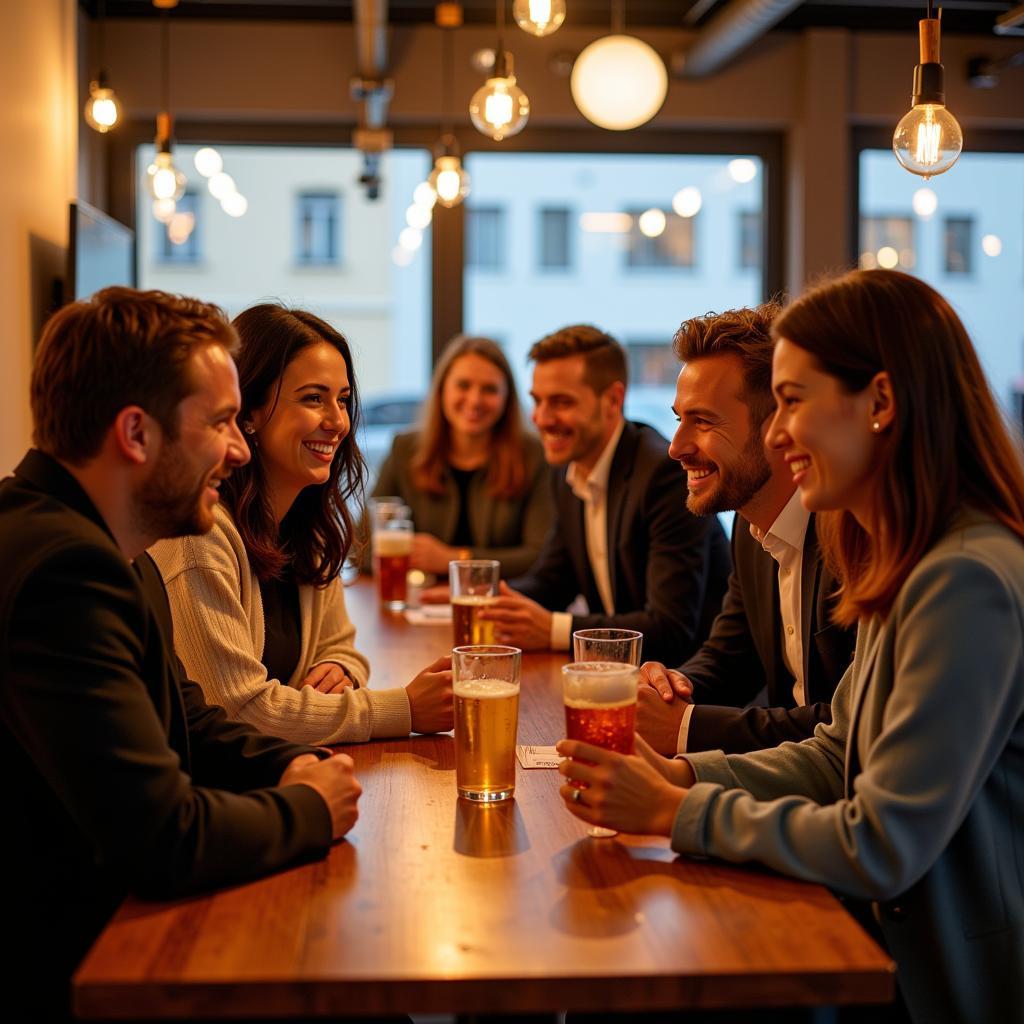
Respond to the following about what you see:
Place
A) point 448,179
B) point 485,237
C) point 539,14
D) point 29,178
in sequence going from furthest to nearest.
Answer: point 485,237
point 448,179
point 29,178
point 539,14

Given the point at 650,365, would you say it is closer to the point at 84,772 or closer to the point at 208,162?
the point at 208,162

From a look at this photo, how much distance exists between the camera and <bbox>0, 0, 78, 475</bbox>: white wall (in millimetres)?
3900

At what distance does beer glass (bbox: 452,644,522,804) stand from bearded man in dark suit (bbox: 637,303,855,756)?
484mm

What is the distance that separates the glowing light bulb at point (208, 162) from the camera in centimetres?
566

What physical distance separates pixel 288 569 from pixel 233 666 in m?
0.42

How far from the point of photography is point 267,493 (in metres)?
2.39

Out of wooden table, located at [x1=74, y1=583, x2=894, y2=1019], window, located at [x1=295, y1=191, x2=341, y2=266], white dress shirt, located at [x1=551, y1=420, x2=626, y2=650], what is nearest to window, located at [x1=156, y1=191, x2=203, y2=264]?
window, located at [x1=295, y1=191, x2=341, y2=266]

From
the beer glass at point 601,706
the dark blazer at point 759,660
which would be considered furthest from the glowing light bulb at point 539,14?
the beer glass at point 601,706

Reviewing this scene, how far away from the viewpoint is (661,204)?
654 centimetres

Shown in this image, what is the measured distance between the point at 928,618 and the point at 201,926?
2.86 ft

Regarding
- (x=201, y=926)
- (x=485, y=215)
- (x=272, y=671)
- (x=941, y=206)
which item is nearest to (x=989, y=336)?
(x=941, y=206)

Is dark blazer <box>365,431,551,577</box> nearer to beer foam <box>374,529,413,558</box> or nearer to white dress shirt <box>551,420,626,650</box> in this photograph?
white dress shirt <box>551,420,626,650</box>

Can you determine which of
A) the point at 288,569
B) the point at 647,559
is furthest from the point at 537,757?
the point at 647,559

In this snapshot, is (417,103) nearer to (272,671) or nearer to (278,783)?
(272,671)
